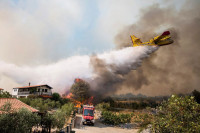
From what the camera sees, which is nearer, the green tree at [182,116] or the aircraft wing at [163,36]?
A: the green tree at [182,116]

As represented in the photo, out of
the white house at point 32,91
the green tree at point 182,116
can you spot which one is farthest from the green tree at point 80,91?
the green tree at point 182,116

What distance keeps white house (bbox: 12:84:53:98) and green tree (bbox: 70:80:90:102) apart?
601 inches

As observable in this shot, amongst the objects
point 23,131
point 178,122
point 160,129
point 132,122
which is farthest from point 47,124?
point 132,122

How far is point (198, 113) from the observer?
952 cm

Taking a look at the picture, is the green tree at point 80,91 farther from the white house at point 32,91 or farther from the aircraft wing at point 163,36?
the aircraft wing at point 163,36

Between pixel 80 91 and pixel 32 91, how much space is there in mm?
21391

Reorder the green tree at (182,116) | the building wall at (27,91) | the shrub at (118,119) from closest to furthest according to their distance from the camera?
the green tree at (182,116) < the shrub at (118,119) < the building wall at (27,91)

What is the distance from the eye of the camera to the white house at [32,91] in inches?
2160

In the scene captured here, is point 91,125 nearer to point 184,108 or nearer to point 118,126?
point 118,126

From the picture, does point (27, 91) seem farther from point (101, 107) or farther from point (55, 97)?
point (101, 107)

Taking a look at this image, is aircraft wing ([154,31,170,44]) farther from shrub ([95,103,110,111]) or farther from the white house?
the white house

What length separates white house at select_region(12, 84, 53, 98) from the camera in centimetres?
5488

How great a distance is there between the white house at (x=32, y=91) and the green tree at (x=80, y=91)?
15.3 metres

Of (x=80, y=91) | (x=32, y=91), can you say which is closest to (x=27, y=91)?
(x=32, y=91)
